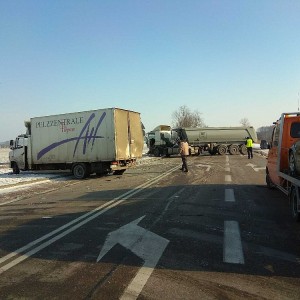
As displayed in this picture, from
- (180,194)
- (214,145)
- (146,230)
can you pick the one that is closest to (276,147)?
(180,194)

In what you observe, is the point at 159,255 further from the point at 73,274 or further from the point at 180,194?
the point at 180,194

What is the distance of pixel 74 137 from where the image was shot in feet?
65.2

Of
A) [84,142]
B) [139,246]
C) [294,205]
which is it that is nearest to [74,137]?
[84,142]

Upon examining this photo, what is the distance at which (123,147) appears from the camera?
19.5m

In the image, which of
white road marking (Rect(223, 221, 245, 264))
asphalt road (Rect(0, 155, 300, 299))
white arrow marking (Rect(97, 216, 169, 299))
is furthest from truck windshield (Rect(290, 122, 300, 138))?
white arrow marking (Rect(97, 216, 169, 299))

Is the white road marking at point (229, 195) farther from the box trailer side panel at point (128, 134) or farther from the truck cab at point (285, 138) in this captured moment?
the box trailer side panel at point (128, 134)

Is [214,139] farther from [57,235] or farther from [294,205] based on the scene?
[57,235]

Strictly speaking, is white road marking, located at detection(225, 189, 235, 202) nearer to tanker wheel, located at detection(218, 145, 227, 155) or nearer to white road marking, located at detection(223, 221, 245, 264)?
white road marking, located at detection(223, 221, 245, 264)

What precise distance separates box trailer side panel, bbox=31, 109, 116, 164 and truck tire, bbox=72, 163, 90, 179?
306 mm

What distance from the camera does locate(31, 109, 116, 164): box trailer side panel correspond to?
18938 mm

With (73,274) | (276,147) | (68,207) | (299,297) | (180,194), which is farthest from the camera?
(180,194)

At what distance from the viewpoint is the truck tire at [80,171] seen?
19.7 m

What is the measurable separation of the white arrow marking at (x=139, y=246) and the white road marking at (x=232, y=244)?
3.08 ft

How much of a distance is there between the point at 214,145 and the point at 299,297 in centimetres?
3735
